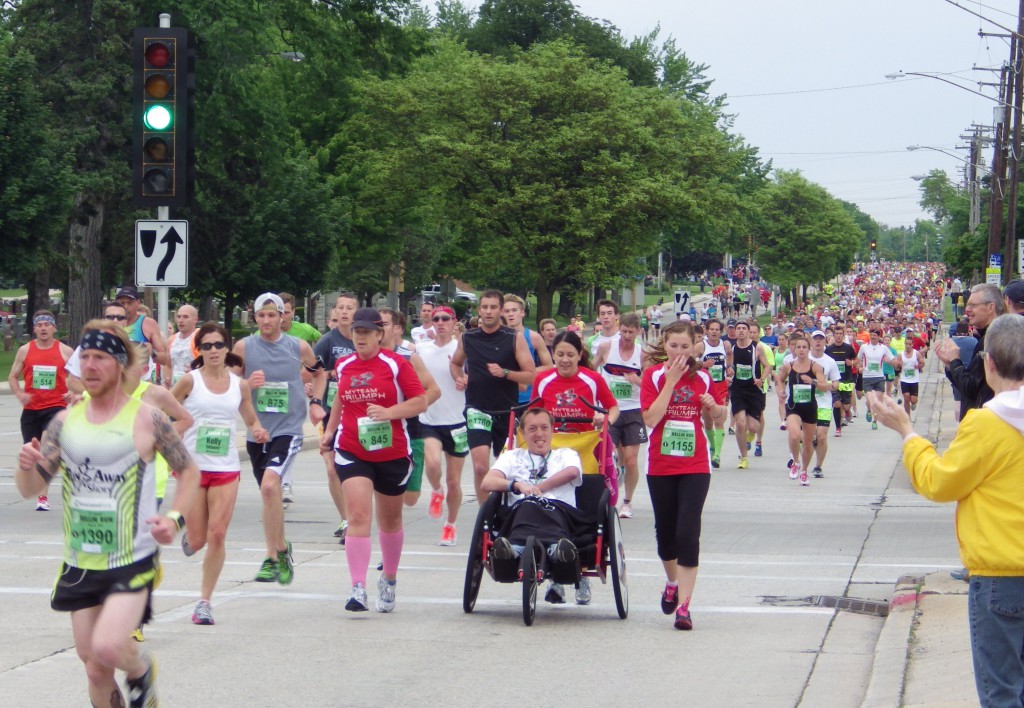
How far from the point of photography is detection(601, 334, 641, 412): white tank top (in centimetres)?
1497

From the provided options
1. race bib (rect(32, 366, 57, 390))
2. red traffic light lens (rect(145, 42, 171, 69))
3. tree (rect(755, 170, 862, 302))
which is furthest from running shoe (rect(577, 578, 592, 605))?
tree (rect(755, 170, 862, 302))

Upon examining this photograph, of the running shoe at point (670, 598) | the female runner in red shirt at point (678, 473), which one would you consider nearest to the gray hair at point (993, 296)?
the female runner in red shirt at point (678, 473)

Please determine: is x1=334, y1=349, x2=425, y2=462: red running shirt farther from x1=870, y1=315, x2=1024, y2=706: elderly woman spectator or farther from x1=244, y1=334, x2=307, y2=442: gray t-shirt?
x1=870, y1=315, x2=1024, y2=706: elderly woman spectator

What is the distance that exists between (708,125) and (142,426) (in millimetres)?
59828

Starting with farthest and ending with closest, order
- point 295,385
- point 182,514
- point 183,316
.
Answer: point 183,316, point 295,385, point 182,514

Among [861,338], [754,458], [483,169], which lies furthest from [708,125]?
[754,458]

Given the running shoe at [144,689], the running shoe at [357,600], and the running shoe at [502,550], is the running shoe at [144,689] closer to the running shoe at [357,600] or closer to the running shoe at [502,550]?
the running shoe at [502,550]

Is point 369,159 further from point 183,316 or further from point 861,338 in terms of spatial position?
point 183,316

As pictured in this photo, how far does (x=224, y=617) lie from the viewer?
364 inches

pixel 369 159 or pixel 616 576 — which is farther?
pixel 369 159

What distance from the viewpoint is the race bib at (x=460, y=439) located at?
524 inches

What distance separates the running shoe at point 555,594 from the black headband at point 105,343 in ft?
14.6

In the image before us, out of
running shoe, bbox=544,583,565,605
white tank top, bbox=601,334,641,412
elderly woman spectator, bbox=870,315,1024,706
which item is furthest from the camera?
white tank top, bbox=601,334,641,412

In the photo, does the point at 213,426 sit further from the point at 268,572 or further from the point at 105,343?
the point at 105,343
